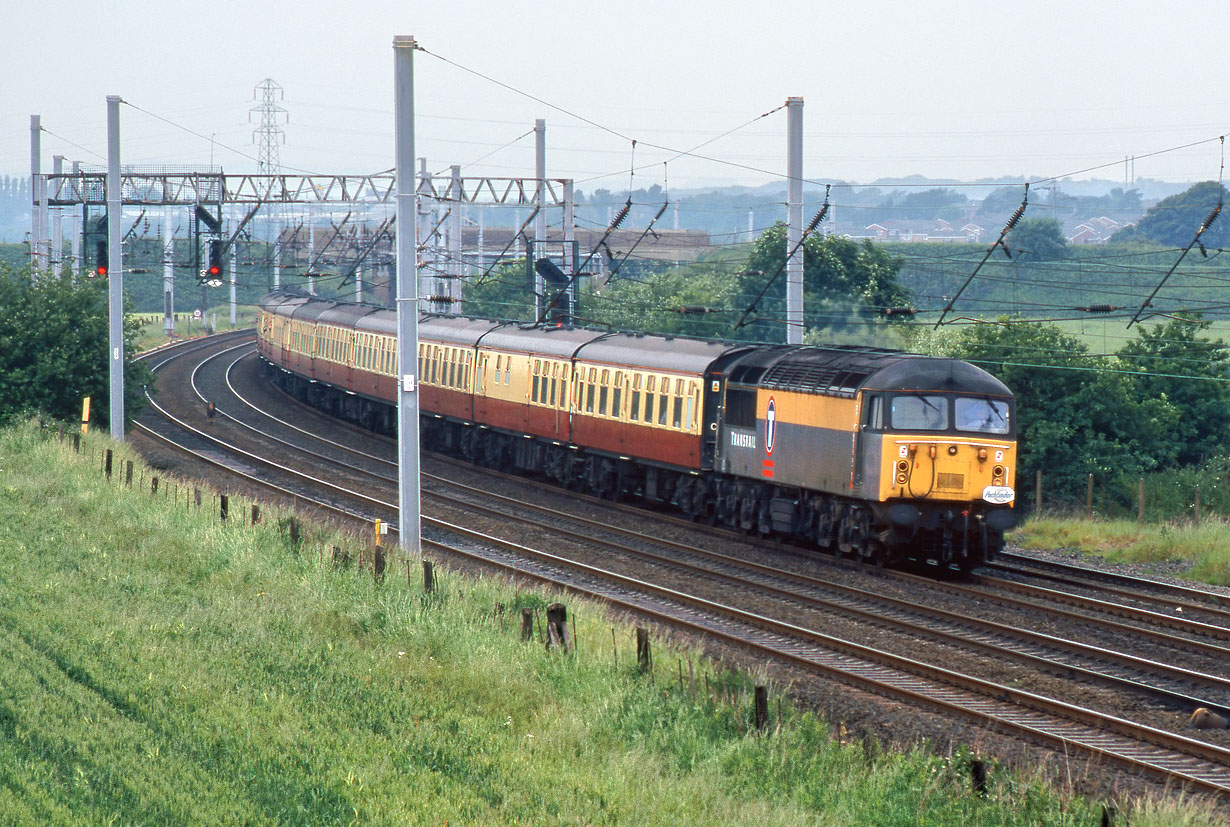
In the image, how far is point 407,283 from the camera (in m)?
19.9

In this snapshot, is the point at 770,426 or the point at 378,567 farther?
the point at 770,426

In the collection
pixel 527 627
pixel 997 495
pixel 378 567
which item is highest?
pixel 997 495

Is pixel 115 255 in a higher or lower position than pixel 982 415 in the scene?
higher

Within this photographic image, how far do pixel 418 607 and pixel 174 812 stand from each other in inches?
266

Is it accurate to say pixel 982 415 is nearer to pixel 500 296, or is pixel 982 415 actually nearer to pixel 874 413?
pixel 874 413

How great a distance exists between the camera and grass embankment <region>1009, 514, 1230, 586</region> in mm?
22938

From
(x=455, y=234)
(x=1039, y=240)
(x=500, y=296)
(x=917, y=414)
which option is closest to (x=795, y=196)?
(x=917, y=414)

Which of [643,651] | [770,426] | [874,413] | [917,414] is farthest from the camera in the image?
[770,426]

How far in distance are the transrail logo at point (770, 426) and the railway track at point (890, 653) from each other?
6.99 feet

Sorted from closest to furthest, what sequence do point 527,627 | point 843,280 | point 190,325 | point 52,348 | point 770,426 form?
point 527,627, point 770,426, point 52,348, point 843,280, point 190,325

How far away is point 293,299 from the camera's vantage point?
60688 millimetres

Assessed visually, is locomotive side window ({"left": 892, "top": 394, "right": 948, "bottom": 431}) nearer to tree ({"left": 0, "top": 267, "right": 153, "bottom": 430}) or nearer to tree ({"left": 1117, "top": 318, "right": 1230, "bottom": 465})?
tree ({"left": 1117, "top": 318, "right": 1230, "bottom": 465})

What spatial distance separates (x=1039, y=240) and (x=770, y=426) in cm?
7311

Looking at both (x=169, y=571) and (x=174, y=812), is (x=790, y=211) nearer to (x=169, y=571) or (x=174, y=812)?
(x=169, y=571)
